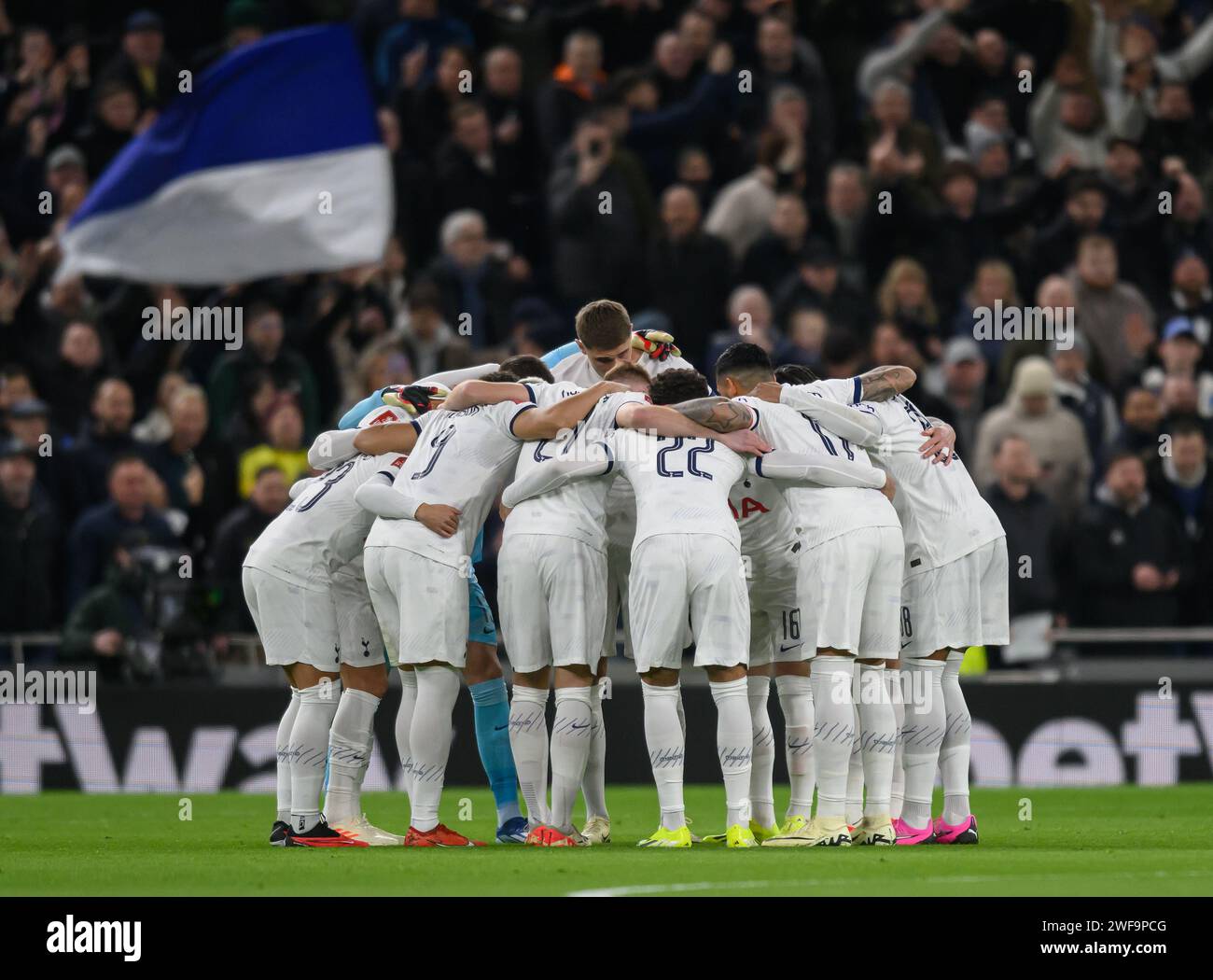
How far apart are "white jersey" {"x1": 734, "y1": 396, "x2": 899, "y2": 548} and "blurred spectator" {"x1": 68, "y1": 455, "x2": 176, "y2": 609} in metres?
7.42

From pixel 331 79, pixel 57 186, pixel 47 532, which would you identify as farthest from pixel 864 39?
pixel 47 532

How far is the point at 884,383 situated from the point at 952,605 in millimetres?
1344

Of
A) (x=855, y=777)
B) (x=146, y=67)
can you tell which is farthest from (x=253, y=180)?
(x=855, y=777)

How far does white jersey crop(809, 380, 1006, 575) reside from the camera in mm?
12320

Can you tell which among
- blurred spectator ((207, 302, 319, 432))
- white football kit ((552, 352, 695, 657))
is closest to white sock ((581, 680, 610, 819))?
white football kit ((552, 352, 695, 657))

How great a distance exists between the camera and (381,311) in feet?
66.9

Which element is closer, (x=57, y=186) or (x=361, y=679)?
(x=361, y=679)

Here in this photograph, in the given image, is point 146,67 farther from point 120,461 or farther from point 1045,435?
point 1045,435

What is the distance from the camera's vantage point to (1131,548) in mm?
17875

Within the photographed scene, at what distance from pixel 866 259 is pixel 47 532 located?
8.01 m

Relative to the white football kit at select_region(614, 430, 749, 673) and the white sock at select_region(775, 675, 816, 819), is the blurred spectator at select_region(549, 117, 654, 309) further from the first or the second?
the white football kit at select_region(614, 430, 749, 673)

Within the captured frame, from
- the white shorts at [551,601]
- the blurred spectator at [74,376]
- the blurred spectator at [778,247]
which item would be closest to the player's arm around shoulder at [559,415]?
the white shorts at [551,601]

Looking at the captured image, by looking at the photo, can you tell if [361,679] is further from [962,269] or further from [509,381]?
[962,269]

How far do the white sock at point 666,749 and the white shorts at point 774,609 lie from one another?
102 centimetres
